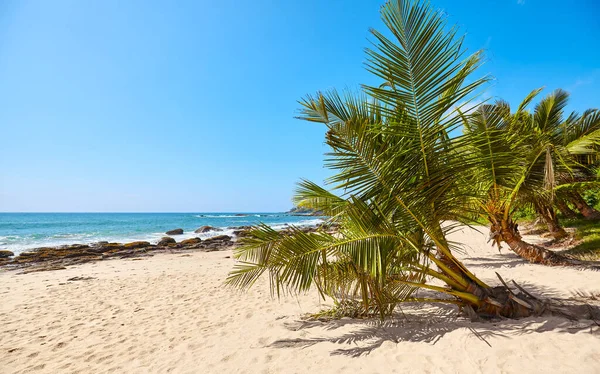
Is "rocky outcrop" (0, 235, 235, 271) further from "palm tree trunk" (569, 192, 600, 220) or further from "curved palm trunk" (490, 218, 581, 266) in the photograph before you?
"palm tree trunk" (569, 192, 600, 220)

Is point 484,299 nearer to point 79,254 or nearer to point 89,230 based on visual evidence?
point 79,254

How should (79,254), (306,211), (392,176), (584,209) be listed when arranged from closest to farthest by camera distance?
(392,176) < (306,211) < (584,209) < (79,254)

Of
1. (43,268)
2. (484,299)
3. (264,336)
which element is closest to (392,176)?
(484,299)

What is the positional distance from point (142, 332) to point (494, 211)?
7.31 meters

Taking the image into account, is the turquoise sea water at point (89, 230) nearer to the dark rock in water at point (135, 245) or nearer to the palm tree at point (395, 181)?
the palm tree at point (395, 181)

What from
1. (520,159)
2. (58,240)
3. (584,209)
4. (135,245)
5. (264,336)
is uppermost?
(520,159)

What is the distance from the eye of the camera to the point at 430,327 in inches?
145

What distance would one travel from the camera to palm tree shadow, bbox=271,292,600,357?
3.12m

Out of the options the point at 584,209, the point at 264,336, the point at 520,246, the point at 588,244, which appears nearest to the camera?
the point at 264,336

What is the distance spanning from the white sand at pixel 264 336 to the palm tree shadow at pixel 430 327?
0.01m

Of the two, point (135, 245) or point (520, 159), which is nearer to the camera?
point (520, 159)

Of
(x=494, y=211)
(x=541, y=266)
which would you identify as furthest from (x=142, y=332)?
(x=541, y=266)

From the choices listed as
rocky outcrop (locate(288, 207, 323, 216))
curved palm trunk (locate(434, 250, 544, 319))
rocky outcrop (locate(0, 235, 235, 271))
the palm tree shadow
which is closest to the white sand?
the palm tree shadow

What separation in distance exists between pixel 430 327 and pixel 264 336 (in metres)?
2.14
